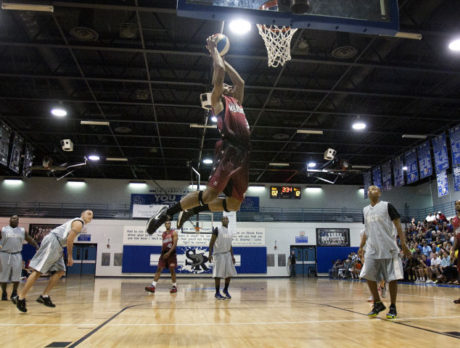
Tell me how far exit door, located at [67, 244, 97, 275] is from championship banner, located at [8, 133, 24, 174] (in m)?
7.55

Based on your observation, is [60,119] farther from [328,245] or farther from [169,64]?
[328,245]

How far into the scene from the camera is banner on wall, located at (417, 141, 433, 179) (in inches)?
683

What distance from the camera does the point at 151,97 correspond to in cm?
1497

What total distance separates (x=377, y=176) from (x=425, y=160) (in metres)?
4.23

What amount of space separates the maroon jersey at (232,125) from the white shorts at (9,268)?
19.9 ft

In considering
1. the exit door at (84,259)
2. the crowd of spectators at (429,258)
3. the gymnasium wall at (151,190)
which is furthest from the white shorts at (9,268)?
the gymnasium wall at (151,190)

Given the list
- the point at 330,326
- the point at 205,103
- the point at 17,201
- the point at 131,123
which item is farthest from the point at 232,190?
the point at 17,201

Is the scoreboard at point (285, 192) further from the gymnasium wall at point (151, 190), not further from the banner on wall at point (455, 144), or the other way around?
the banner on wall at point (455, 144)

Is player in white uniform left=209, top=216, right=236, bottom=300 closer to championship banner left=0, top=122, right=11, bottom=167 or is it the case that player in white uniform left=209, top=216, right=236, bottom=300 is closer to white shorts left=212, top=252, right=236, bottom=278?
white shorts left=212, top=252, right=236, bottom=278

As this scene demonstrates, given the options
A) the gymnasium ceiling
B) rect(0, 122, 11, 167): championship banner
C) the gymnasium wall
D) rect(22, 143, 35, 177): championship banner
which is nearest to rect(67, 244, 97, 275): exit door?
the gymnasium wall

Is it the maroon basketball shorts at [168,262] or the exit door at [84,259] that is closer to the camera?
the maroon basketball shorts at [168,262]

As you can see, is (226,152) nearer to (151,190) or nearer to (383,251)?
(383,251)

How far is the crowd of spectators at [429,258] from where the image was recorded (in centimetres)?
1505

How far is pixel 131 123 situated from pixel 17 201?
13301 millimetres
